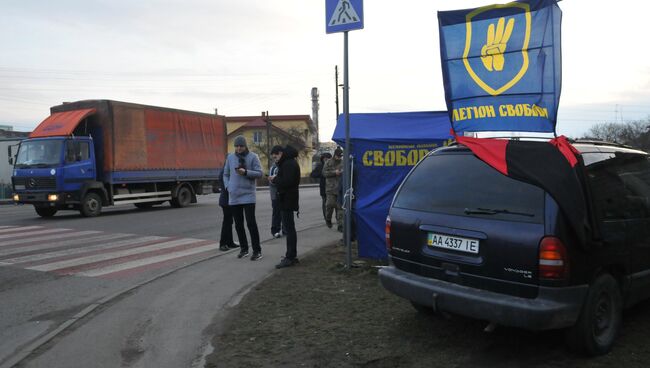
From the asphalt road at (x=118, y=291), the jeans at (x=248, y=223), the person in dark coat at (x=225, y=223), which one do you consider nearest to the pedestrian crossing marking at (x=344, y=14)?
the jeans at (x=248, y=223)

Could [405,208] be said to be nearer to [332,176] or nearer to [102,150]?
[332,176]

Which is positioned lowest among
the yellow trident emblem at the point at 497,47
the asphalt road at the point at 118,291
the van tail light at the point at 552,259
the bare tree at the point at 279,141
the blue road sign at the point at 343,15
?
the asphalt road at the point at 118,291

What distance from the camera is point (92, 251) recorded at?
9.55 metres

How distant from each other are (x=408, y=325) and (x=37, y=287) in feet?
16.5

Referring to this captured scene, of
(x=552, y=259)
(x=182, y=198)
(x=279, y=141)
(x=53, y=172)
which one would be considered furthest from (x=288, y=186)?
(x=279, y=141)

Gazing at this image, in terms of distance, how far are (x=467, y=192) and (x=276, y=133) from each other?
201 ft

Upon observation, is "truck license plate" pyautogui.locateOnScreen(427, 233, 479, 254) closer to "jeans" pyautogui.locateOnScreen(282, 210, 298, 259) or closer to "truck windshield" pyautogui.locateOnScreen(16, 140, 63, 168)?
"jeans" pyautogui.locateOnScreen(282, 210, 298, 259)

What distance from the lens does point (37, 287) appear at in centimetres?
680

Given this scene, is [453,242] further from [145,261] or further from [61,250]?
[61,250]

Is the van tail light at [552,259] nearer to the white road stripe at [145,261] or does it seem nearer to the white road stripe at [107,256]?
the white road stripe at [145,261]

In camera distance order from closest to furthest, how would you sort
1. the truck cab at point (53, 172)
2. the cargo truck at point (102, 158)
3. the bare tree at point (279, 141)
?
the truck cab at point (53, 172)
the cargo truck at point (102, 158)
the bare tree at point (279, 141)

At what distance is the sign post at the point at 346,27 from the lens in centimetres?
632

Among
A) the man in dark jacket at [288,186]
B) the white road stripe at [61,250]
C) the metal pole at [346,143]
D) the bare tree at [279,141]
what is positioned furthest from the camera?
the bare tree at [279,141]

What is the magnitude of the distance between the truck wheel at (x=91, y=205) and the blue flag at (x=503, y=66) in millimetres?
13972
